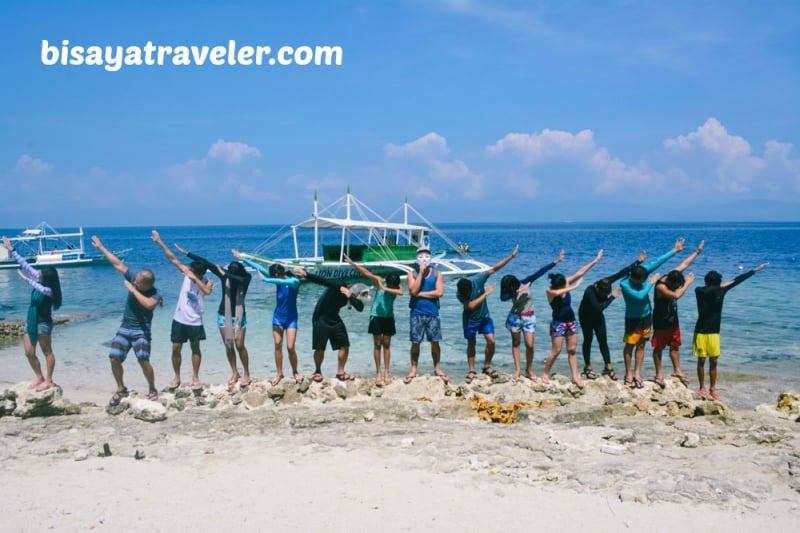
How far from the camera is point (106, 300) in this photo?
2750cm

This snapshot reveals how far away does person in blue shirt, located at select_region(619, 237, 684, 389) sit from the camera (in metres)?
8.72

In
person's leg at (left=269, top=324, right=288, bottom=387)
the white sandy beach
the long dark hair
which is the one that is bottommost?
the white sandy beach

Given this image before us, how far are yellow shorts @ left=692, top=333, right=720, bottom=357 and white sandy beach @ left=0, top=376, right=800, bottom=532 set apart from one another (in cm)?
75

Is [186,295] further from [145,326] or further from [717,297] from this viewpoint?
[717,297]

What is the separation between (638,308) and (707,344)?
105cm

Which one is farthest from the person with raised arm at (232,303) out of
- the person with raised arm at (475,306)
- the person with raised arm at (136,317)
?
the person with raised arm at (475,306)

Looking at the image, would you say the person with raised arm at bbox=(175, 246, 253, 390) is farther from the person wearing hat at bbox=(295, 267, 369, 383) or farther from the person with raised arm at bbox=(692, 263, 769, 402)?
the person with raised arm at bbox=(692, 263, 769, 402)

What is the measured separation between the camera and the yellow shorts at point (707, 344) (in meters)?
8.70

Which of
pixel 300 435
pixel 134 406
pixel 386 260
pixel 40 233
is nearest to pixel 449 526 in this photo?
pixel 300 435

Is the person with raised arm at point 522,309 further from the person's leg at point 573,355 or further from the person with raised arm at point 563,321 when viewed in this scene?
the person's leg at point 573,355

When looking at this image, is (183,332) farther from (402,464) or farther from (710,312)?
(710,312)

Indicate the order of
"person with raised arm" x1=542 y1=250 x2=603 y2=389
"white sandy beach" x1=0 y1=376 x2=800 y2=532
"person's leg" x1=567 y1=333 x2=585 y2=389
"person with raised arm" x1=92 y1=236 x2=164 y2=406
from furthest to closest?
"person's leg" x1=567 y1=333 x2=585 y2=389 < "person with raised arm" x1=542 y1=250 x2=603 y2=389 < "person with raised arm" x1=92 y1=236 x2=164 y2=406 < "white sandy beach" x1=0 y1=376 x2=800 y2=532

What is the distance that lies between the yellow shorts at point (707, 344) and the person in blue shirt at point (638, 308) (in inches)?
26.5

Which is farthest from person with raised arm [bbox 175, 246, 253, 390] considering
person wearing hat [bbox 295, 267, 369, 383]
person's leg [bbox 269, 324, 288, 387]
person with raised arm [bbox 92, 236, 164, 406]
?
person wearing hat [bbox 295, 267, 369, 383]
